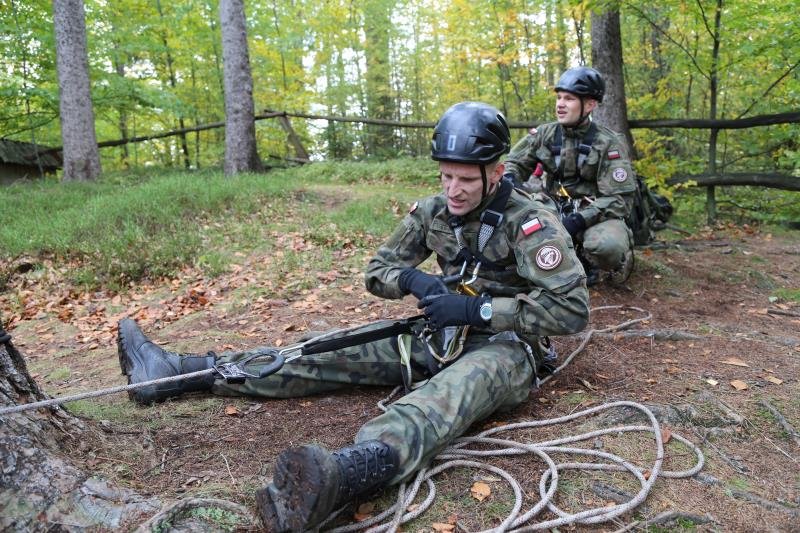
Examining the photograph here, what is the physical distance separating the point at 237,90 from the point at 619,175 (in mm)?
7160

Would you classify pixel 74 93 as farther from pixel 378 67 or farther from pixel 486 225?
pixel 378 67

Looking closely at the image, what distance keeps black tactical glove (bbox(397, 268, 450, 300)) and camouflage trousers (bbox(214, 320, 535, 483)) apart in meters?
0.33

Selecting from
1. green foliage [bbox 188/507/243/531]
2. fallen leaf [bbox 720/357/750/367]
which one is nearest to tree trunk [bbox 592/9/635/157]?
fallen leaf [bbox 720/357/750/367]

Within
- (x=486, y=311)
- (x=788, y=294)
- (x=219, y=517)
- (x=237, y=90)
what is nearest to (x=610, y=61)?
(x=788, y=294)

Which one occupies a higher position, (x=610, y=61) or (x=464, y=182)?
(x=610, y=61)

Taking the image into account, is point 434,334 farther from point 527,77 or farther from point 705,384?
point 527,77

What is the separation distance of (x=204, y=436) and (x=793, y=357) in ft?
12.1

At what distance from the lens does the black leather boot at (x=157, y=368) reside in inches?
125

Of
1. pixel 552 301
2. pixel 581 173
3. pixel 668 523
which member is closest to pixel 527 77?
pixel 581 173

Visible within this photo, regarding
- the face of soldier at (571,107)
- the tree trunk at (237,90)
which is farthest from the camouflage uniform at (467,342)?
the tree trunk at (237,90)

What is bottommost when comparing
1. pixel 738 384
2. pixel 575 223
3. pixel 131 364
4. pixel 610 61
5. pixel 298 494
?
pixel 738 384

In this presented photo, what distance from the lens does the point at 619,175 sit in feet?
17.1

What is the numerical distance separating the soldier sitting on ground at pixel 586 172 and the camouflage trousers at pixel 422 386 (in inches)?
97.2

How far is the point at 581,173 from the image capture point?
5422 millimetres
